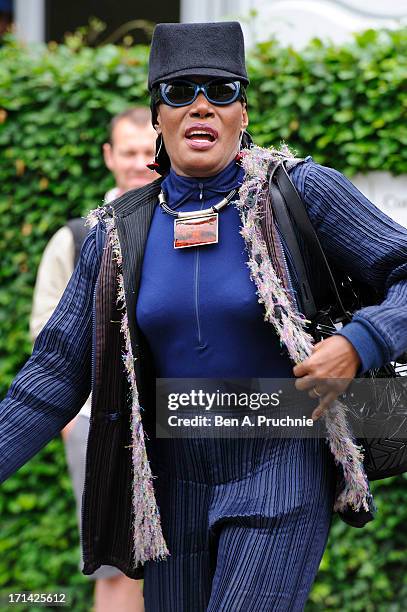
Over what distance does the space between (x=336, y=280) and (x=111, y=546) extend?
983 millimetres

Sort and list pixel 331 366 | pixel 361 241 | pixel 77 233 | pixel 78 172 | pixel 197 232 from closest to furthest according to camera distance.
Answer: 1. pixel 331 366
2. pixel 361 241
3. pixel 197 232
4. pixel 77 233
5. pixel 78 172

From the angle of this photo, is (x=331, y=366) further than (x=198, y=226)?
No

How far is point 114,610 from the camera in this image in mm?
4695

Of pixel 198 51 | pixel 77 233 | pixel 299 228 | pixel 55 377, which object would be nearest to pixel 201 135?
pixel 198 51

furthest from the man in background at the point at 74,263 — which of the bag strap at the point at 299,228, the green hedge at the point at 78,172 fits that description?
the bag strap at the point at 299,228

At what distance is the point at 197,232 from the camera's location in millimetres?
2947

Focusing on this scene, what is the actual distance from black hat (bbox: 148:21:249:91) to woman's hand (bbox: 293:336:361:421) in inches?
32.9

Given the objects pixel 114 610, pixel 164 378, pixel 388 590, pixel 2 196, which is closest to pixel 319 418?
pixel 164 378

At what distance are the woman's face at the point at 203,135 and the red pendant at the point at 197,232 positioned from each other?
146 mm

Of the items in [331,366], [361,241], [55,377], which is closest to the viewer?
[331,366]

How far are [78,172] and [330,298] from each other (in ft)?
9.39

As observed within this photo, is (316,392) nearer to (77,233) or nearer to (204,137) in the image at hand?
(204,137)

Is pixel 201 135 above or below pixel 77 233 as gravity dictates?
below

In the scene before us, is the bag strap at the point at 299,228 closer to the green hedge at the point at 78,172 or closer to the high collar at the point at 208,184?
the high collar at the point at 208,184
